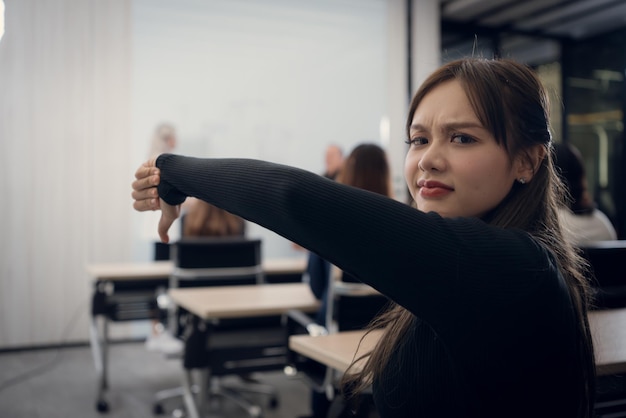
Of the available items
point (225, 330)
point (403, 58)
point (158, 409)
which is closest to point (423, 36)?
point (403, 58)

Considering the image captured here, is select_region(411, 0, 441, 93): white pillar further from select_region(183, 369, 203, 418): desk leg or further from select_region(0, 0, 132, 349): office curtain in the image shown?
select_region(183, 369, 203, 418): desk leg

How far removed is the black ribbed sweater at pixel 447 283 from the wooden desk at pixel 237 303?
→ 1.70 m

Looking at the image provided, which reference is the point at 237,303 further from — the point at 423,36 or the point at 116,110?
the point at 423,36

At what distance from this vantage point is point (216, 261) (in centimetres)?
340

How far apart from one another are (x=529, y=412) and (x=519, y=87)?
0.43 meters

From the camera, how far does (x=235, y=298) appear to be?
2.71m

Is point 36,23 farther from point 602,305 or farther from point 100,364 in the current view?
point 602,305

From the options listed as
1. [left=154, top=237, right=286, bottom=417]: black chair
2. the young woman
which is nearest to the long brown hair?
the young woman

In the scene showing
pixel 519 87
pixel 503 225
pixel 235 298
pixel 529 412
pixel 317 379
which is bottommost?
pixel 317 379

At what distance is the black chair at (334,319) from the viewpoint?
2.20m

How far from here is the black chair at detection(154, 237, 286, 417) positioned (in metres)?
2.78

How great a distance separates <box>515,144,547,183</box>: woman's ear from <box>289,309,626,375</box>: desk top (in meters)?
0.69

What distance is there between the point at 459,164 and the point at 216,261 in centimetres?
267

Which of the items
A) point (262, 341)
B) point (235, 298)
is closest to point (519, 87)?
point (235, 298)
